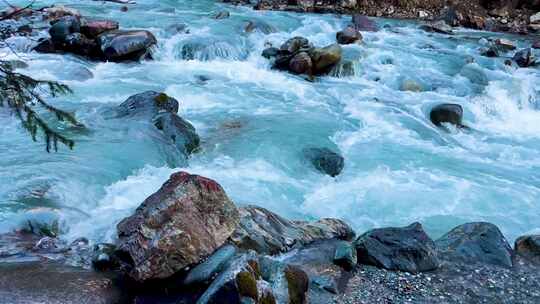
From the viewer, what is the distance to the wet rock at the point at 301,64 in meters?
13.7

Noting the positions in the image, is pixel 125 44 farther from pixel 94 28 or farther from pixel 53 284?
pixel 53 284

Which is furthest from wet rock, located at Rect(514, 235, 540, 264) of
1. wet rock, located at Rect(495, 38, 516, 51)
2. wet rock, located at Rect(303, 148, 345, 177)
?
wet rock, located at Rect(495, 38, 516, 51)

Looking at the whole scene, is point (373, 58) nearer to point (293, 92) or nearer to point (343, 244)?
point (293, 92)

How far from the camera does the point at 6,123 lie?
30.9ft

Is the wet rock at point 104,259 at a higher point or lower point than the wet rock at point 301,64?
lower

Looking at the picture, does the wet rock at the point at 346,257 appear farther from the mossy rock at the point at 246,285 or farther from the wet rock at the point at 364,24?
the wet rock at the point at 364,24

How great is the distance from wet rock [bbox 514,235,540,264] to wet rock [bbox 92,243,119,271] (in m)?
4.45

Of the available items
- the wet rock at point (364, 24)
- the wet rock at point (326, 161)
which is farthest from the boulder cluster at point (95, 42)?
the wet rock at point (364, 24)

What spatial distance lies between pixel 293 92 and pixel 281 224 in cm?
682

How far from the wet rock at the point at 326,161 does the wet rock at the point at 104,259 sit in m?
4.20

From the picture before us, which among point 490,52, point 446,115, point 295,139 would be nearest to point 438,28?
point 490,52

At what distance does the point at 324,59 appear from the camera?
1387 cm

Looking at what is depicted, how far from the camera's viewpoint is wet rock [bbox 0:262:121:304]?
4418 millimetres

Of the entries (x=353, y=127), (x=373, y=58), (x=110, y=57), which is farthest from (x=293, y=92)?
(x=110, y=57)
